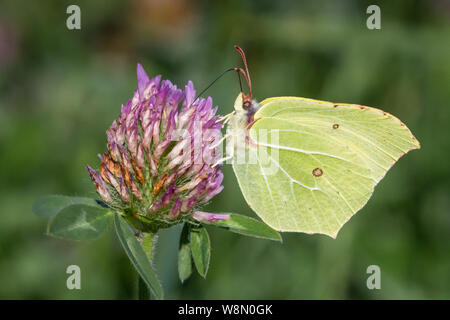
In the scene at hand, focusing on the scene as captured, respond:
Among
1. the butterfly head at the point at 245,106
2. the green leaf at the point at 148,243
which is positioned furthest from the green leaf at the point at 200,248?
the butterfly head at the point at 245,106

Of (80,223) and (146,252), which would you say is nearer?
(80,223)

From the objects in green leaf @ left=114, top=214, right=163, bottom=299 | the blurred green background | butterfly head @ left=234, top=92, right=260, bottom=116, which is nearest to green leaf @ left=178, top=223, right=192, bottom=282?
green leaf @ left=114, top=214, right=163, bottom=299

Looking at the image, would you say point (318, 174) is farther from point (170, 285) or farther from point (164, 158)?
point (170, 285)

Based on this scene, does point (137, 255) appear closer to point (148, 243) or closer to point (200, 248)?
point (148, 243)

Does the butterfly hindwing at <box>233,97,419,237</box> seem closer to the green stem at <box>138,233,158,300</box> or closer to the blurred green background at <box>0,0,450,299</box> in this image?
the green stem at <box>138,233,158,300</box>

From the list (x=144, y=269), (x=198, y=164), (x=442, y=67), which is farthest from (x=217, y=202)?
(x=442, y=67)

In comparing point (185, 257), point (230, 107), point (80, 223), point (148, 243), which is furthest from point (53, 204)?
point (230, 107)
